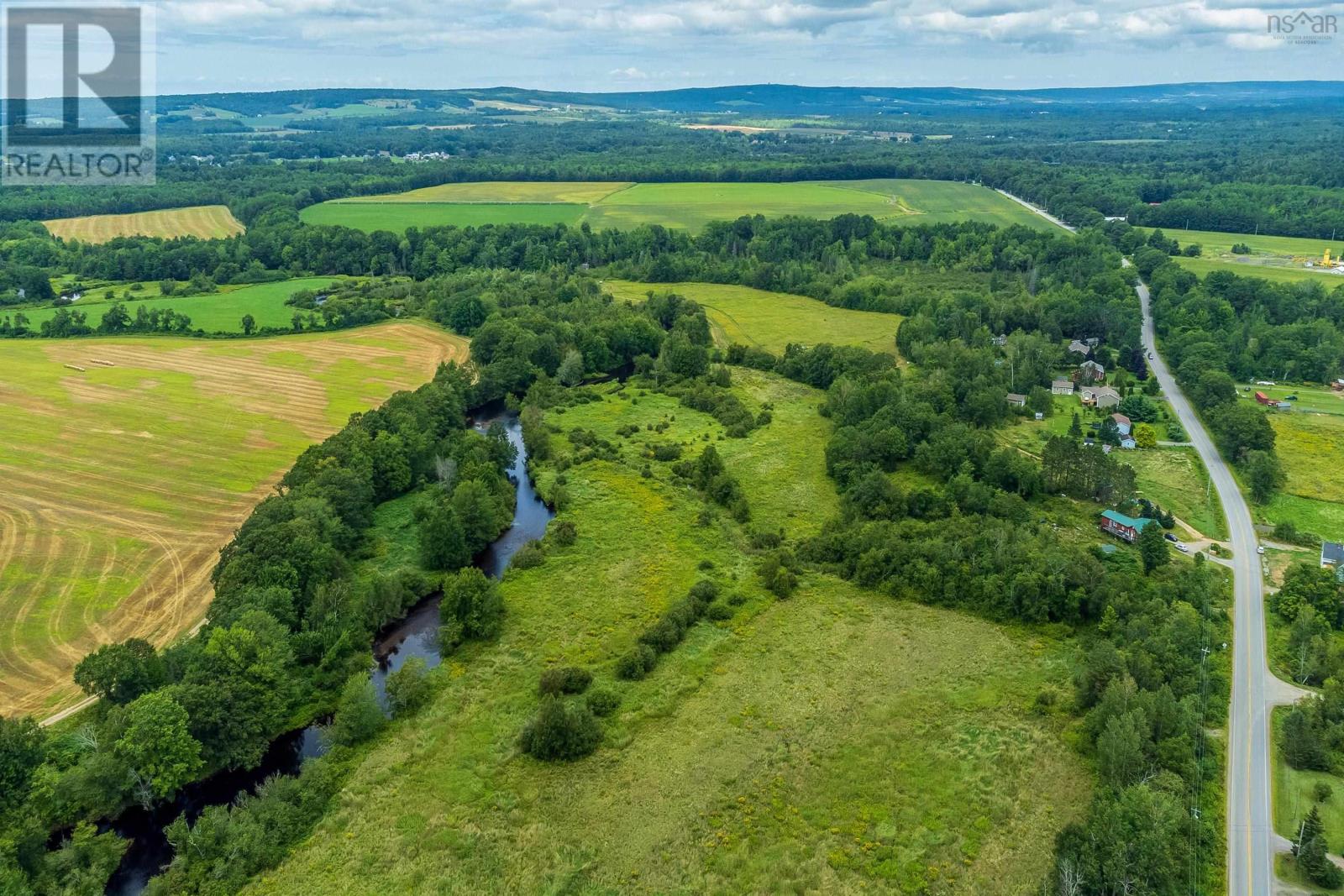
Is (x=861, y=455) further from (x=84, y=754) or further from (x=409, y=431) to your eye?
(x=84, y=754)

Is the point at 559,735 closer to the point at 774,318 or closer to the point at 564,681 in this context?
the point at 564,681

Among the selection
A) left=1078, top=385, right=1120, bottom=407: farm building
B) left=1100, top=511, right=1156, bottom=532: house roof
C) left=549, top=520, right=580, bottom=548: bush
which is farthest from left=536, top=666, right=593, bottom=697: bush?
left=1078, top=385, right=1120, bottom=407: farm building

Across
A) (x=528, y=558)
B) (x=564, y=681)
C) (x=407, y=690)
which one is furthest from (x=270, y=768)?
(x=528, y=558)

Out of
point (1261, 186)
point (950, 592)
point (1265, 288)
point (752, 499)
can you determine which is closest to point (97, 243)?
point (752, 499)

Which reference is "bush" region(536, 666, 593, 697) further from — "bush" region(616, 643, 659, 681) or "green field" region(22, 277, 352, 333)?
"green field" region(22, 277, 352, 333)

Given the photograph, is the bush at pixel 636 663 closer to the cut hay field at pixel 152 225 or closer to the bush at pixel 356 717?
the bush at pixel 356 717

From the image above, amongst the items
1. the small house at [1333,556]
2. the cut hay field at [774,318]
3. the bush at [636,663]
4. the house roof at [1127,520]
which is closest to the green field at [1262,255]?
the cut hay field at [774,318]
